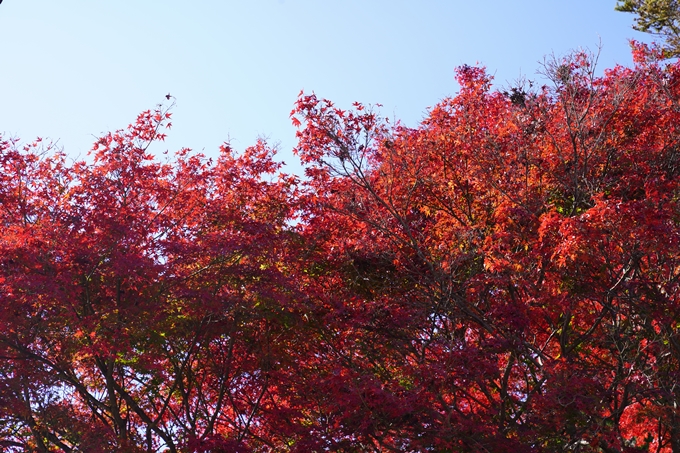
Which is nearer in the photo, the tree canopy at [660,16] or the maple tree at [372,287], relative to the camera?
the maple tree at [372,287]

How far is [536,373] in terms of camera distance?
11.7m

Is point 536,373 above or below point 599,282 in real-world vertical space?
below

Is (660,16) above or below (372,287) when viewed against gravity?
above

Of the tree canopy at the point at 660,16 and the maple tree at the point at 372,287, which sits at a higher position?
the tree canopy at the point at 660,16

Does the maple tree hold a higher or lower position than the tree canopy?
lower

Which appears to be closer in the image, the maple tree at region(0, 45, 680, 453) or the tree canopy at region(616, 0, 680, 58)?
the maple tree at region(0, 45, 680, 453)

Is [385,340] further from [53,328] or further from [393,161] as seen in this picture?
[53,328]

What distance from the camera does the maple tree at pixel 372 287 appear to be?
10578 millimetres

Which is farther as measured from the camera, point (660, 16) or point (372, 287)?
point (660, 16)

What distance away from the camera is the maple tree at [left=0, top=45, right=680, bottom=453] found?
1058 centimetres

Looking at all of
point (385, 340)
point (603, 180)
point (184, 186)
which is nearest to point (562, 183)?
point (603, 180)

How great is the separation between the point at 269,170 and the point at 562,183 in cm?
535

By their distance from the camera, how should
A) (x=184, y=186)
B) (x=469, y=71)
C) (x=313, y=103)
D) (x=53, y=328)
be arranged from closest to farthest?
(x=53, y=328) → (x=313, y=103) → (x=184, y=186) → (x=469, y=71)

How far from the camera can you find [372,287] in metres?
13.2
